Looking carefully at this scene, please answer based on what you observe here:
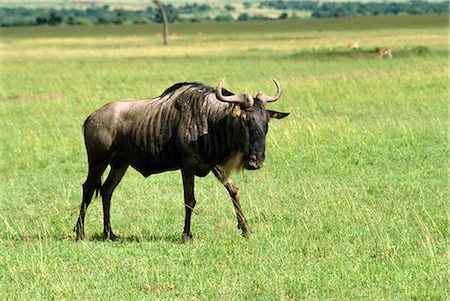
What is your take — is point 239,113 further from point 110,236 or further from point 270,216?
point 110,236

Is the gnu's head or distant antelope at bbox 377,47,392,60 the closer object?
the gnu's head

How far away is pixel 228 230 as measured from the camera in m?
8.90

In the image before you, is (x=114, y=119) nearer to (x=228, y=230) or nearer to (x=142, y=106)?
(x=142, y=106)

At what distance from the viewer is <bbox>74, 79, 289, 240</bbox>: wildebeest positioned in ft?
28.1

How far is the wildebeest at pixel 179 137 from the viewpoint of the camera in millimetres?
8562

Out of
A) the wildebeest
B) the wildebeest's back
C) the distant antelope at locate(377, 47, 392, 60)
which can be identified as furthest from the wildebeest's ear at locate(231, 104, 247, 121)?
the distant antelope at locate(377, 47, 392, 60)

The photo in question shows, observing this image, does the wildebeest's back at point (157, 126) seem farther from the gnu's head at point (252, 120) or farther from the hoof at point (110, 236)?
the hoof at point (110, 236)

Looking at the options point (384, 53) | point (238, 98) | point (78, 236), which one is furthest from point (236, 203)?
point (384, 53)

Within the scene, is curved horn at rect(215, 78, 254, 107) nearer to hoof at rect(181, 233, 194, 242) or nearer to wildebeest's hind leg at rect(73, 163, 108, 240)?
hoof at rect(181, 233, 194, 242)

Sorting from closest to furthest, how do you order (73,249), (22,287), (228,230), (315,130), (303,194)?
(22,287), (73,249), (228,230), (303,194), (315,130)

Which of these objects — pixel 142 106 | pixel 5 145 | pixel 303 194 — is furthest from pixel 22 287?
pixel 5 145

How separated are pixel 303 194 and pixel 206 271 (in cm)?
337

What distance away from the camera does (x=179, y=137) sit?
8711 millimetres

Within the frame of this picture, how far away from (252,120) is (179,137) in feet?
2.84
